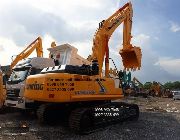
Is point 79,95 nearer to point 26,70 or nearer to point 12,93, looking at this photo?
point 26,70

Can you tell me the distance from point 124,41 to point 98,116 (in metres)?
7.21

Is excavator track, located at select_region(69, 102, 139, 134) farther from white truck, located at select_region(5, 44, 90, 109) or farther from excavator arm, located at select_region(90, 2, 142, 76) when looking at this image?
excavator arm, located at select_region(90, 2, 142, 76)

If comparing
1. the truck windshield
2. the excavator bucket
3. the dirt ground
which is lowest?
the dirt ground

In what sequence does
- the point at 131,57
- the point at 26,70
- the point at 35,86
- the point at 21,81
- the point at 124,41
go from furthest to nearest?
the point at 124,41, the point at 131,57, the point at 26,70, the point at 21,81, the point at 35,86

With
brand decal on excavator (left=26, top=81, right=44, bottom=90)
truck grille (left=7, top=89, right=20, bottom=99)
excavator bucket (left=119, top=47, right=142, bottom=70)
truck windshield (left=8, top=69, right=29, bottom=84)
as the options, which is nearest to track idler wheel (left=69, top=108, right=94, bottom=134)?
brand decal on excavator (left=26, top=81, right=44, bottom=90)

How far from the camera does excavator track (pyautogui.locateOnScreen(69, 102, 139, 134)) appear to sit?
10.7 meters

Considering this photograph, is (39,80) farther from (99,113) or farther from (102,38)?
(102,38)

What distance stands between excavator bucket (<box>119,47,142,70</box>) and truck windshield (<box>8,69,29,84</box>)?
5690mm

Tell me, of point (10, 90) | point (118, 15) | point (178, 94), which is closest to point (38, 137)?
point (10, 90)

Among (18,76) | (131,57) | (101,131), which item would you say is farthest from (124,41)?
(101,131)

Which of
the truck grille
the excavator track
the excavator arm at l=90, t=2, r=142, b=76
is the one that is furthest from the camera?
the excavator arm at l=90, t=2, r=142, b=76

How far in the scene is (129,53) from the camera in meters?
17.3

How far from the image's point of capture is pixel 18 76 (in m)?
14.3

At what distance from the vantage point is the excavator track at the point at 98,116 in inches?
420
